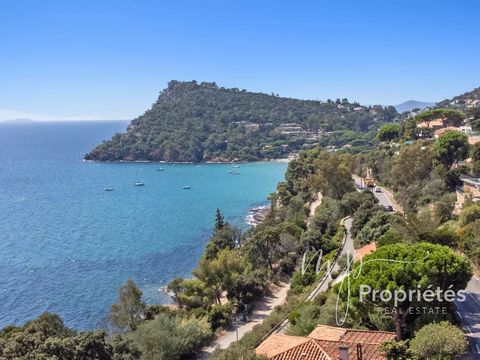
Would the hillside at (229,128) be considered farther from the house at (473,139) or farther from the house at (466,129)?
the house at (473,139)

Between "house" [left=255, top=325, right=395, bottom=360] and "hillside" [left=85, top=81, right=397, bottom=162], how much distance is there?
114801mm

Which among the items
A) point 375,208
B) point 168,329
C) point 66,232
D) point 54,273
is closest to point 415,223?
point 375,208

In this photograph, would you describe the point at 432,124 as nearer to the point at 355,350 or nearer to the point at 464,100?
the point at 355,350

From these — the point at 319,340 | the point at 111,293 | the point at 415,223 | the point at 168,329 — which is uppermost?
the point at 415,223

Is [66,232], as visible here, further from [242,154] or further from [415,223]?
[242,154]

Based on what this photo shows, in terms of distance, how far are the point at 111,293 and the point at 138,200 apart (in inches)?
1694

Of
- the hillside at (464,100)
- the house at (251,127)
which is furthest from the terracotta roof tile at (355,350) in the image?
the house at (251,127)

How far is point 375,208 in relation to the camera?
3419cm

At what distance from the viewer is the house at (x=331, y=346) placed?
13.6 metres

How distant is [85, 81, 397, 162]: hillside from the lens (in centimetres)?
13525

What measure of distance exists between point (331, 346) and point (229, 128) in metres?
149

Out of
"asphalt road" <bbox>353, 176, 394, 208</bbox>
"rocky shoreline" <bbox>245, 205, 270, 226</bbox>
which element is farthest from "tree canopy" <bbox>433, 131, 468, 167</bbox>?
"rocky shoreline" <bbox>245, 205, 270, 226</bbox>

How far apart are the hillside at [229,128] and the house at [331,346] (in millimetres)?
114801

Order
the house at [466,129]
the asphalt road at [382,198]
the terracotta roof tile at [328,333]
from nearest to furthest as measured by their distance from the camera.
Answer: the terracotta roof tile at [328,333] → the asphalt road at [382,198] → the house at [466,129]
